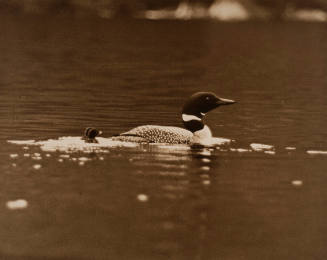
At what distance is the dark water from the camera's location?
30.0 feet

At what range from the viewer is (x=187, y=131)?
45.6 feet

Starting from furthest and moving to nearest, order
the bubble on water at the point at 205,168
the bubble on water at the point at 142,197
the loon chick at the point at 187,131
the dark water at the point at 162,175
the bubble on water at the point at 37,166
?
the loon chick at the point at 187,131
the bubble on water at the point at 205,168
the bubble on water at the point at 37,166
the bubble on water at the point at 142,197
the dark water at the point at 162,175

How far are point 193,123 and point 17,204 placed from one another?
450 centimetres

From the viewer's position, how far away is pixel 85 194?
10672 mm

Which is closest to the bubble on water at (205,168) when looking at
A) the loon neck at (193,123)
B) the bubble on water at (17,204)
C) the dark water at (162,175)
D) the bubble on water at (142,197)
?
the dark water at (162,175)

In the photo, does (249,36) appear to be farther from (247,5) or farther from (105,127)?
(105,127)

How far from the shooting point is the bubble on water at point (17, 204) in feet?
33.2

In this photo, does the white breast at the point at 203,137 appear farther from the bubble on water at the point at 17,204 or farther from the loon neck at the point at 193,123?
the bubble on water at the point at 17,204

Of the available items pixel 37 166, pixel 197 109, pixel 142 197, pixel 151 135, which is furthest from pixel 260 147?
pixel 142 197

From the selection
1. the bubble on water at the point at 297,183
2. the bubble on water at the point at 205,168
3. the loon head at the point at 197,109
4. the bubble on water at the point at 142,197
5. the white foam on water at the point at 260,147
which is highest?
the loon head at the point at 197,109

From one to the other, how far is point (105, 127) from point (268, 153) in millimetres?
2851

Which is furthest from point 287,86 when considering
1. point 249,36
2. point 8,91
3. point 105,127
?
point 249,36

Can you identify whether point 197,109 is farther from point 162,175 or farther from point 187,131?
point 162,175

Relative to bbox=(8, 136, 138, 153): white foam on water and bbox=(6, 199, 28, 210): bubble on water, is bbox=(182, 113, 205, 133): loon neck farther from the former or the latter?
bbox=(6, 199, 28, 210): bubble on water
